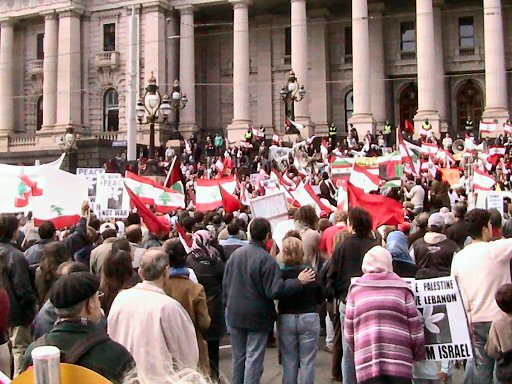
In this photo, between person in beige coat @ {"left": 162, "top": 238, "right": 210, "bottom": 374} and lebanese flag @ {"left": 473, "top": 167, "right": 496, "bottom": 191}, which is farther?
lebanese flag @ {"left": 473, "top": 167, "right": 496, "bottom": 191}

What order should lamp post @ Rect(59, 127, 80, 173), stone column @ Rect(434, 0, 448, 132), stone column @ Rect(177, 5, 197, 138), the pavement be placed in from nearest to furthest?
the pavement < lamp post @ Rect(59, 127, 80, 173) < stone column @ Rect(434, 0, 448, 132) < stone column @ Rect(177, 5, 197, 138)

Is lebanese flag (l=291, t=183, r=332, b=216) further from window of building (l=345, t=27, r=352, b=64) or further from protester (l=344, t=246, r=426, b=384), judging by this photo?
window of building (l=345, t=27, r=352, b=64)

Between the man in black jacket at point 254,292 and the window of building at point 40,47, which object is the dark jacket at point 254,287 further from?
the window of building at point 40,47

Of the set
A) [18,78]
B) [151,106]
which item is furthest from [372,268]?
[18,78]

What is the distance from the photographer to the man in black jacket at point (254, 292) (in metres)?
6.91

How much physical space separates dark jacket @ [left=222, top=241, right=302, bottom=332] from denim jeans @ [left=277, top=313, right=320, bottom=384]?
0.18 metres

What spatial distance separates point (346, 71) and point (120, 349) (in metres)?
44.5

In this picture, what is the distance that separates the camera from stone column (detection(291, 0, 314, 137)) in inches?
1636

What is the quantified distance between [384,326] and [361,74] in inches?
1421

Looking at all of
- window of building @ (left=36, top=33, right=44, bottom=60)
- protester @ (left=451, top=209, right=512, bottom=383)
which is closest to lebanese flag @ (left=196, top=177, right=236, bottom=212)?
protester @ (left=451, top=209, right=512, bottom=383)

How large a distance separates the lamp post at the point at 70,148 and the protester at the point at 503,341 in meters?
28.6

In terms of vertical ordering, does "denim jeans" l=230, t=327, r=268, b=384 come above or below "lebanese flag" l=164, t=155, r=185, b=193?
below

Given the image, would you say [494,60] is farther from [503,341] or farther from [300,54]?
[503,341]

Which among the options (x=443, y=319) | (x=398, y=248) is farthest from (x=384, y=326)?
(x=398, y=248)
